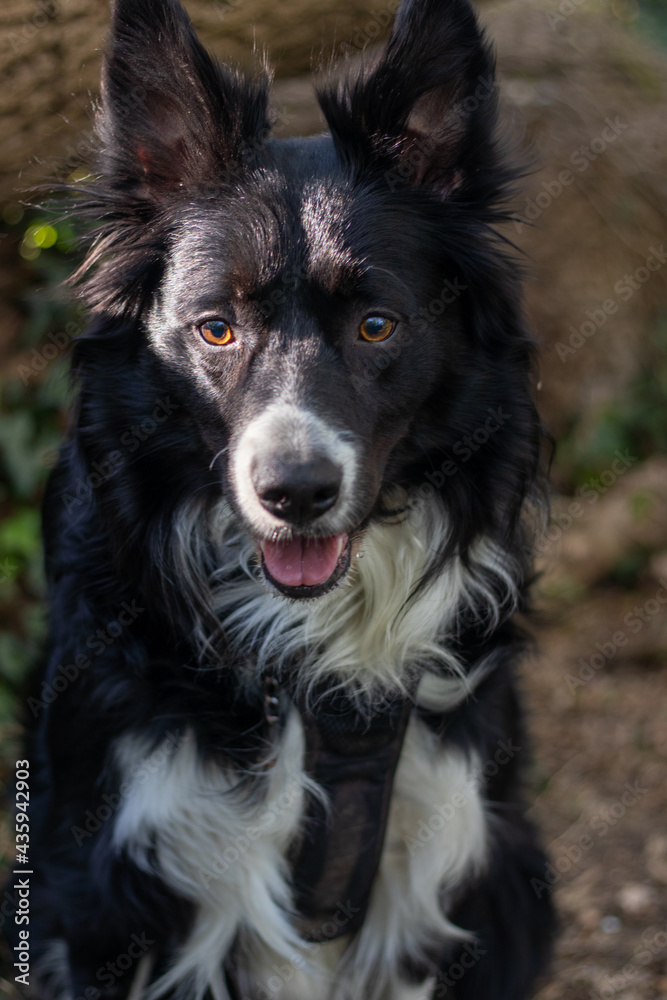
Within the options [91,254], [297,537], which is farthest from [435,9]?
[297,537]

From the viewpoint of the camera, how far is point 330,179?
114 inches

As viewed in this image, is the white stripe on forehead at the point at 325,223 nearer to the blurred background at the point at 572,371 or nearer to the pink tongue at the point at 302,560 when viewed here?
the pink tongue at the point at 302,560

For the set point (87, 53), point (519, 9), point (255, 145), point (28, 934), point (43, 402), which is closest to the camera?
point (255, 145)

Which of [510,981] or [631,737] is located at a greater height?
[510,981]

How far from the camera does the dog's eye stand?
2828mm

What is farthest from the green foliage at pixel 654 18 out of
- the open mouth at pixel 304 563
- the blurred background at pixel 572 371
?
the open mouth at pixel 304 563

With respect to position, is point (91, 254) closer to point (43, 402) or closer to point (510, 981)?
point (43, 402)

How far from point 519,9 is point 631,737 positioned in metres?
4.21

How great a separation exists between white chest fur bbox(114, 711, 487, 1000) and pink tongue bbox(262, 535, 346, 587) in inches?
21.7

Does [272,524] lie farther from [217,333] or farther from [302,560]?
[217,333]

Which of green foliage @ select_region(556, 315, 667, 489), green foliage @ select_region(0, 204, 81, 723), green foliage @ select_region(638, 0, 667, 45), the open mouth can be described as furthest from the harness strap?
green foliage @ select_region(638, 0, 667, 45)

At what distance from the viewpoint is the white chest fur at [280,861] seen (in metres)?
2.95

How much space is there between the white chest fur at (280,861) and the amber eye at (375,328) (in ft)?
3.88

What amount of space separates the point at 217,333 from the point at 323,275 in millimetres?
350
